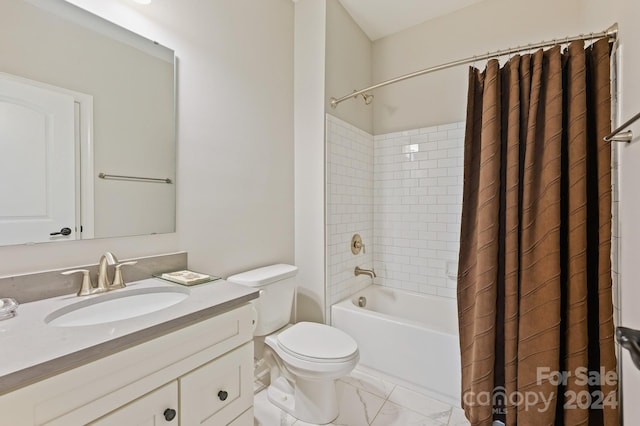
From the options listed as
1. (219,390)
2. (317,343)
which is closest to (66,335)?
(219,390)

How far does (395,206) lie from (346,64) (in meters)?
1.30

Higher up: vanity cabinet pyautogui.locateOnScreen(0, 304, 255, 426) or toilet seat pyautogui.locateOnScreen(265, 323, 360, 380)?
vanity cabinet pyautogui.locateOnScreen(0, 304, 255, 426)

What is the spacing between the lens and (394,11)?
230 cm

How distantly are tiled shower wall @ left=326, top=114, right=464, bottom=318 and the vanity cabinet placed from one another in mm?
1093

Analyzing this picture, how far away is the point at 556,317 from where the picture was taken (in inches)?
48.8

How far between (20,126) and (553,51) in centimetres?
227

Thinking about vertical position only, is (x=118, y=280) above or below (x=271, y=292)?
above

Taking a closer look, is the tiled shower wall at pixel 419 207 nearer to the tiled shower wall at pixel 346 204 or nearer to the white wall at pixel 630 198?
the tiled shower wall at pixel 346 204

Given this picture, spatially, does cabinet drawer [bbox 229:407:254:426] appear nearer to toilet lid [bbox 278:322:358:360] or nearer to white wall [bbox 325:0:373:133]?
toilet lid [bbox 278:322:358:360]

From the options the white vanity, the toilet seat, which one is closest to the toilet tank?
the toilet seat

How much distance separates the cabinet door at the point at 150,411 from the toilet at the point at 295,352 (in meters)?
0.69

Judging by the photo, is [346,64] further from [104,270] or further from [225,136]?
[104,270]

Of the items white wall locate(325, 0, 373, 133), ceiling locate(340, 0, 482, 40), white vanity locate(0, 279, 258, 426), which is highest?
ceiling locate(340, 0, 482, 40)

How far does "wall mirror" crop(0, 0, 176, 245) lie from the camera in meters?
0.98
